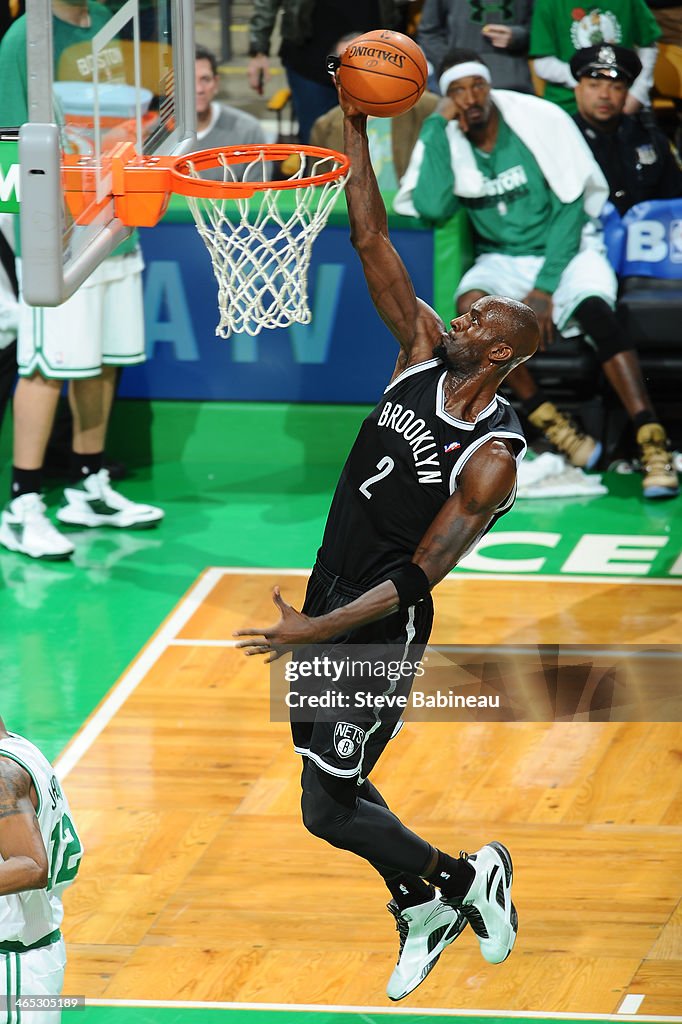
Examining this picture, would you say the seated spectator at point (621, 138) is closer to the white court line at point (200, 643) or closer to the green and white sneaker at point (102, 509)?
the green and white sneaker at point (102, 509)

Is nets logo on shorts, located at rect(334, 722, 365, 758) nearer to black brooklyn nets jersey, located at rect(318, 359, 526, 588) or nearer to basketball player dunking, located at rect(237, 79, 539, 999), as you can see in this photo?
basketball player dunking, located at rect(237, 79, 539, 999)

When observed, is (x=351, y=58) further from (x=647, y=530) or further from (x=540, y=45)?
(x=540, y=45)

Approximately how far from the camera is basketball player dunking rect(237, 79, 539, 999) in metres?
4.25

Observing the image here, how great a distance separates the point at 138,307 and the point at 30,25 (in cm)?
437

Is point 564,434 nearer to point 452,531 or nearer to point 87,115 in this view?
point 87,115

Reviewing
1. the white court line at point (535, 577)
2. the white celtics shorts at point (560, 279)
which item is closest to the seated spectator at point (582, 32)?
the white celtics shorts at point (560, 279)

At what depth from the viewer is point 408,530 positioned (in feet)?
14.6

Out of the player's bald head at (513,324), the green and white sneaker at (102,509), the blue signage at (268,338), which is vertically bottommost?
the green and white sneaker at (102,509)

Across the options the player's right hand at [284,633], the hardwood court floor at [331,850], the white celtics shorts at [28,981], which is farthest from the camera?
the hardwood court floor at [331,850]

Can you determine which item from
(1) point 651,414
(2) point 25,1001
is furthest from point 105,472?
(2) point 25,1001

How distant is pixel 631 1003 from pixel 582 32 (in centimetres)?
657

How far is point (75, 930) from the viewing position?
487 cm

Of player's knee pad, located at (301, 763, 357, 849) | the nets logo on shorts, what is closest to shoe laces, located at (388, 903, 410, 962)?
player's knee pad, located at (301, 763, 357, 849)

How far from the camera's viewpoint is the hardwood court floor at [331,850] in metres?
4.64
